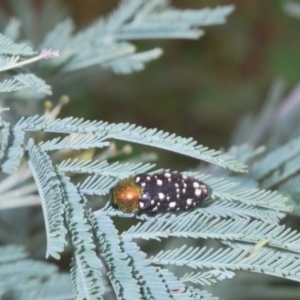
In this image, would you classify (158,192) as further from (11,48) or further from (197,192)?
(11,48)

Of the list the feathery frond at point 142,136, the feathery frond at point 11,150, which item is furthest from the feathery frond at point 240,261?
the feathery frond at point 11,150

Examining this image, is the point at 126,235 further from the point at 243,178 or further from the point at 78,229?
the point at 243,178

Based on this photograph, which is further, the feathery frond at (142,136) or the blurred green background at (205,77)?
the blurred green background at (205,77)

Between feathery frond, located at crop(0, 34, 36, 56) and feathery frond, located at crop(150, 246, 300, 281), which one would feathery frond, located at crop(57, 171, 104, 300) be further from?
feathery frond, located at crop(0, 34, 36, 56)

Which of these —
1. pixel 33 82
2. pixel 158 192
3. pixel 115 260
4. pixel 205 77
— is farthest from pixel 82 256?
pixel 205 77

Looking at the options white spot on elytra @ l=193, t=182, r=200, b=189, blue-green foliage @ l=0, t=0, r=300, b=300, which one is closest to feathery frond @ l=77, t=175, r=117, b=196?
blue-green foliage @ l=0, t=0, r=300, b=300

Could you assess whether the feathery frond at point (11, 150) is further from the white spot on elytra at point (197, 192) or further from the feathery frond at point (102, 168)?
the white spot on elytra at point (197, 192)

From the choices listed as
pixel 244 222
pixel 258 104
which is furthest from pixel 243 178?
pixel 258 104
